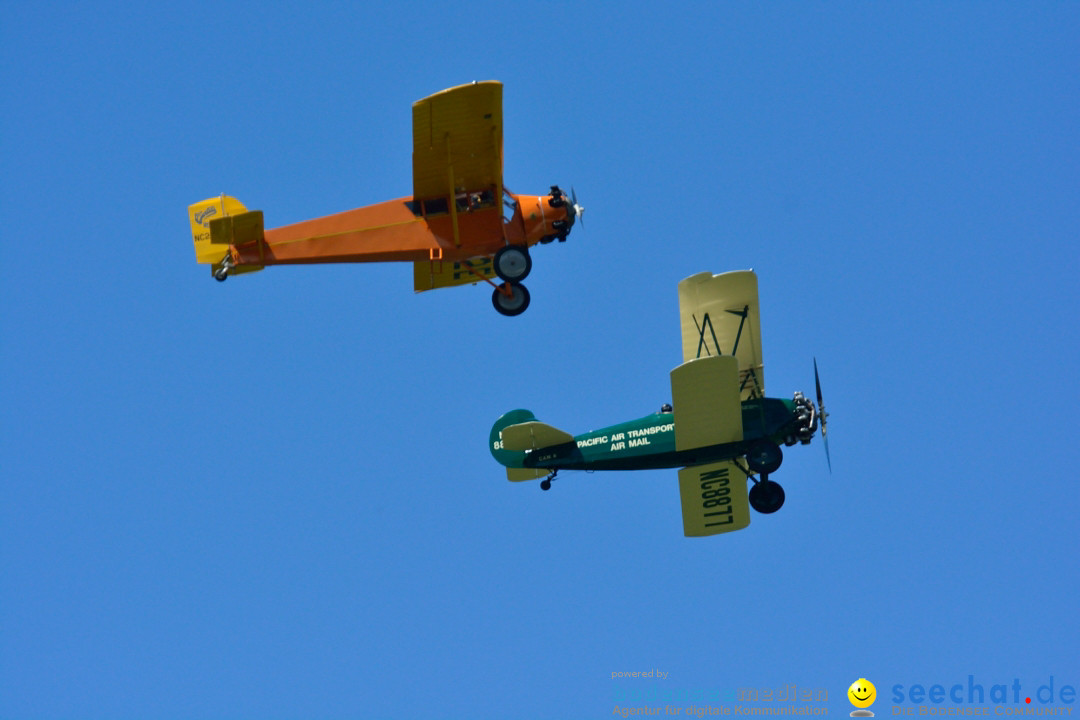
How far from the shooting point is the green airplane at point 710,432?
21.1 meters

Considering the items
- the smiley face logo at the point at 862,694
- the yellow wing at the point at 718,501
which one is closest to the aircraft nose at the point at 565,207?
the yellow wing at the point at 718,501

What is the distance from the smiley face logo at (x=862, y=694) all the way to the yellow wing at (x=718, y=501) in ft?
11.8

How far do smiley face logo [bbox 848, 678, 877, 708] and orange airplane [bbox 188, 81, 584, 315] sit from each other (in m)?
8.79

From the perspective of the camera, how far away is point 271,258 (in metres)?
21.5

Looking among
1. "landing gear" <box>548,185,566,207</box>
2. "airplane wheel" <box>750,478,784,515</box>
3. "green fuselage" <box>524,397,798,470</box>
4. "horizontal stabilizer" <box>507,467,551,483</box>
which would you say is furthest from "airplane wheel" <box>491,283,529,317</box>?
"airplane wheel" <box>750,478,784,515</box>

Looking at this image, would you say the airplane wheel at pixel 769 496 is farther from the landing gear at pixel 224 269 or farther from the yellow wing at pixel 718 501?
the landing gear at pixel 224 269

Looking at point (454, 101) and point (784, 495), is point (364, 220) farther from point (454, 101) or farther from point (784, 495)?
point (784, 495)

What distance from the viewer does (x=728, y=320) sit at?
73.8ft

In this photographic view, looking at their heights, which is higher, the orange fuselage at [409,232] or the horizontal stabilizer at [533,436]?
the orange fuselage at [409,232]

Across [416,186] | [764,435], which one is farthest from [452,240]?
[764,435]

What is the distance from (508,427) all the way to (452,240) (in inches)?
122

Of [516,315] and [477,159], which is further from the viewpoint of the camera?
[516,315]

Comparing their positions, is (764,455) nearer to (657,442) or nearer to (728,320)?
(657,442)

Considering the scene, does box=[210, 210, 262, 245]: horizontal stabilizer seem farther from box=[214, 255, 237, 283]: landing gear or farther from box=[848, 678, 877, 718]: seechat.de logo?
box=[848, 678, 877, 718]: seechat.de logo
